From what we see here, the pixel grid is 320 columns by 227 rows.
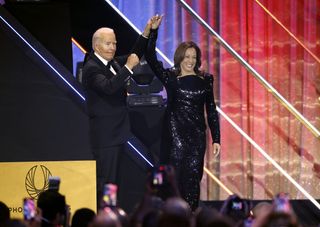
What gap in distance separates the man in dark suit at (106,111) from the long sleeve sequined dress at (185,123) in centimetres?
31

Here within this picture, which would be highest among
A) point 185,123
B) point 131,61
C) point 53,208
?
point 131,61

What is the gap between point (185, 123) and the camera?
20.1ft

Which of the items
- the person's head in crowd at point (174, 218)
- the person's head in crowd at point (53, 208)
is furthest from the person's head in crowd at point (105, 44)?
the person's head in crowd at point (174, 218)

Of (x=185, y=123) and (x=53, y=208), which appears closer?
(x=53, y=208)

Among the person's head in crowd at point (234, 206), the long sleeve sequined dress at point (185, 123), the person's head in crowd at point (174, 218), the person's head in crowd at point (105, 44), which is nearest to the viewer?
the person's head in crowd at point (174, 218)

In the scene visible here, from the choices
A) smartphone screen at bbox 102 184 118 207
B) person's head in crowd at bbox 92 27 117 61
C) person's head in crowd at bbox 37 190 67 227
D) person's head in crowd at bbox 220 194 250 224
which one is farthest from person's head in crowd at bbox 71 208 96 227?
person's head in crowd at bbox 92 27 117 61

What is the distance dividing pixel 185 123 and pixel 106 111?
66cm

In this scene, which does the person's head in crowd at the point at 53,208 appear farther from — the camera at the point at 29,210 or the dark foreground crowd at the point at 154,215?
the camera at the point at 29,210

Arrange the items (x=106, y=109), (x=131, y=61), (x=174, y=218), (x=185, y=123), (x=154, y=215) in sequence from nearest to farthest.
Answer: (x=174, y=218)
(x=154, y=215)
(x=131, y=61)
(x=185, y=123)
(x=106, y=109)

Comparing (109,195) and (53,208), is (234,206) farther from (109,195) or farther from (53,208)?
(53,208)

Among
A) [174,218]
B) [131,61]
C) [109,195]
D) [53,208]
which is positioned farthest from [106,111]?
[174,218]

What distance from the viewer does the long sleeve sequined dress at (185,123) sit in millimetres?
6129

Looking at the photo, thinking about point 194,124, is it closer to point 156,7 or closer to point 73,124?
point 73,124

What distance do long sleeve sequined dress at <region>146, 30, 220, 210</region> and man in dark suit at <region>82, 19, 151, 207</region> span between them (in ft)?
1.00
